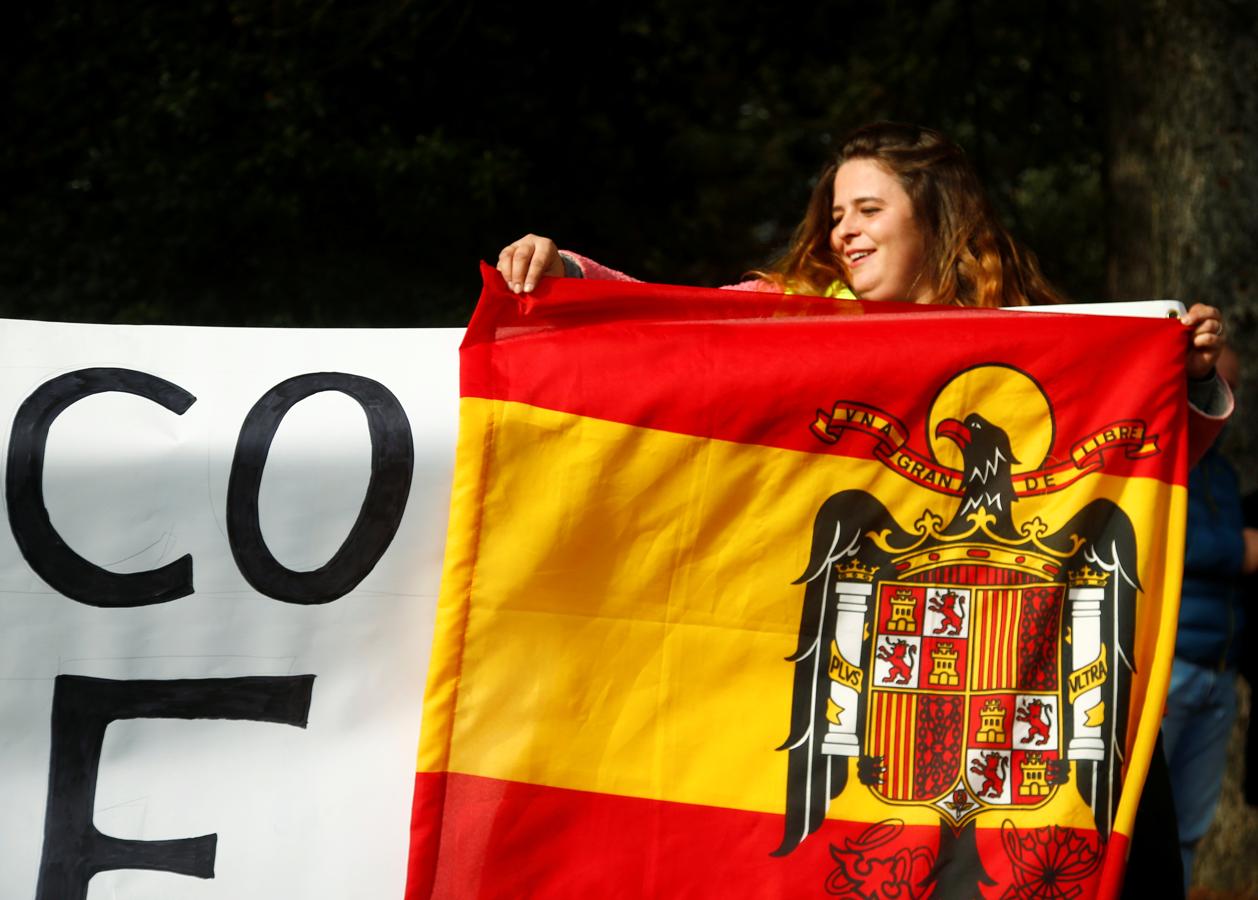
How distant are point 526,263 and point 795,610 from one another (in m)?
0.69

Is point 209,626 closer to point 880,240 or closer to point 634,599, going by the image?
point 634,599

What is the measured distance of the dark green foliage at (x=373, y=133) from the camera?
256 inches

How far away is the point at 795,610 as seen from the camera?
231cm

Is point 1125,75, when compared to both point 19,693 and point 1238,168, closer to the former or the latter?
point 1238,168

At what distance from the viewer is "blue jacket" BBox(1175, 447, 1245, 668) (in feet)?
12.5

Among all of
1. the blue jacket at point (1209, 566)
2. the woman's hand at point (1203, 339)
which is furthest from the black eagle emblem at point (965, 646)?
the blue jacket at point (1209, 566)

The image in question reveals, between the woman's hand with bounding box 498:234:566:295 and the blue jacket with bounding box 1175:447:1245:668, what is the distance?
210 centimetres

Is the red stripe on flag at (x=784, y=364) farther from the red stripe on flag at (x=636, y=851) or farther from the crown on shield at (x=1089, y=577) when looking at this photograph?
the red stripe on flag at (x=636, y=851)

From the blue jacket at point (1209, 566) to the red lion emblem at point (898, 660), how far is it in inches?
69.6

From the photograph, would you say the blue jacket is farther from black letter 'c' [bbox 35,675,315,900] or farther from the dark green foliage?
black letter 'c' [bbox 35,675,315,900]

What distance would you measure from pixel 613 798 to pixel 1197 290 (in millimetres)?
3373

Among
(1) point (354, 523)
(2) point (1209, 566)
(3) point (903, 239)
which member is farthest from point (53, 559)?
(2) point (1209, 566)

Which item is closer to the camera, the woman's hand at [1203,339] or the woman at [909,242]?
the woman's hand at [1203,339]

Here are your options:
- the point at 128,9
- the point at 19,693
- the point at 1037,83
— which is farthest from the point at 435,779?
the point at 1037,83
